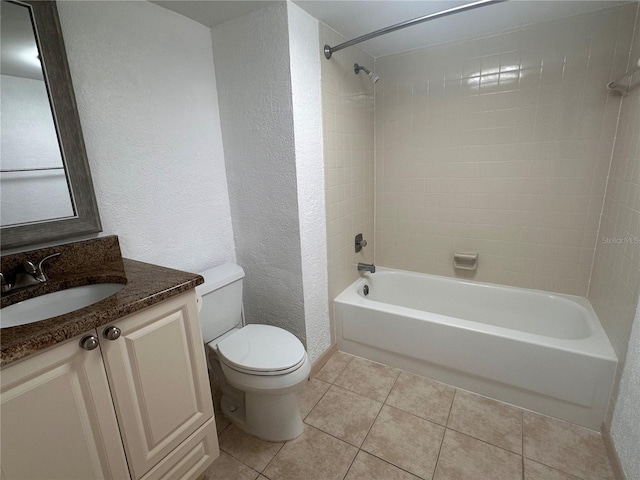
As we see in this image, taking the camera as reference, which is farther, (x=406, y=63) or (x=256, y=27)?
(x=406, y=63)

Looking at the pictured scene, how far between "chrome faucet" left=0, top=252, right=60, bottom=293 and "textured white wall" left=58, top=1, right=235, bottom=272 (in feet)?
1.00

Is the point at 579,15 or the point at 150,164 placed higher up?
the point at 579,15

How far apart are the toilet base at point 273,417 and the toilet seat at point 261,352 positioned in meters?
0.20

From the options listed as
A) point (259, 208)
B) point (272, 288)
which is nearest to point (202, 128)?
point (259, 208)

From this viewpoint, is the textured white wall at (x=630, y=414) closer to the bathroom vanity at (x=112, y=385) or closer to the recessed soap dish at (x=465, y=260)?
the recessed soap dish at (x=465, y=260)

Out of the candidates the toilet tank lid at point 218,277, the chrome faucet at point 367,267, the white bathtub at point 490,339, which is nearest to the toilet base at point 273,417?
the toilet tank lid at point 218,277

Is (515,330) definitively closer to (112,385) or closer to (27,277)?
(112,385)

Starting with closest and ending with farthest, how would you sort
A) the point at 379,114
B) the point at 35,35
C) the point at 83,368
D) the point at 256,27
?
the point at 83,368, the point at 35,35, the point at 256,27, the point at 379,114

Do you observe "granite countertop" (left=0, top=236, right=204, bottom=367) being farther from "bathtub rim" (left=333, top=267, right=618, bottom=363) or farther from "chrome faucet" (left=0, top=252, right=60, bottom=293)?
"bathtub rim" (left=333, top=267, right=618, bottom=363)

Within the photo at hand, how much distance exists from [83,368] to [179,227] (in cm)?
93

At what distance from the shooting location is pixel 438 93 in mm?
2213

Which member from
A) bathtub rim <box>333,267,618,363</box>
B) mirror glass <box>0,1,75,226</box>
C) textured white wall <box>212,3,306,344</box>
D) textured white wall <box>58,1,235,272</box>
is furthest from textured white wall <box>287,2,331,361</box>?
mirror glass <box>0,1,75,226</box>

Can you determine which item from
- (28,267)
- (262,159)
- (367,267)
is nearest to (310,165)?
(262,159)

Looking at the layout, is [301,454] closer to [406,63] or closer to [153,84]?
[153,84]
